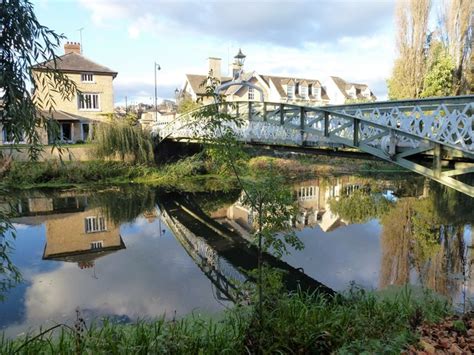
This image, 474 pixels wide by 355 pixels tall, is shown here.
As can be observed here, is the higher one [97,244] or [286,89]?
[286,89]

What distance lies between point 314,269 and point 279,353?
15.9 feet

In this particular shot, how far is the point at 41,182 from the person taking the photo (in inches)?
698

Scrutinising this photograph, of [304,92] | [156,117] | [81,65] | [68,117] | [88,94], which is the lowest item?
[68,117]

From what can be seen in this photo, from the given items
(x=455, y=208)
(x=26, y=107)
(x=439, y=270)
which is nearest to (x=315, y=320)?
(x=26, y=107)

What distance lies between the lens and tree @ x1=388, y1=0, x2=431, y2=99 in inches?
899

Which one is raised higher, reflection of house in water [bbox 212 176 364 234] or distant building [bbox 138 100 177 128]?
distant building [bbox 138 100 177 128]

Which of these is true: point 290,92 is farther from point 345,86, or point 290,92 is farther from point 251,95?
point 345,86

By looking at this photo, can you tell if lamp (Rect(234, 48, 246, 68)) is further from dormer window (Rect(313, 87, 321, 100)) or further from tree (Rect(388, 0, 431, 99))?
dormer window (Rect(313, 87, 321, 100))

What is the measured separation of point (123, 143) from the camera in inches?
771

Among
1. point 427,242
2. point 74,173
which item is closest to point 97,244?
point 427,242

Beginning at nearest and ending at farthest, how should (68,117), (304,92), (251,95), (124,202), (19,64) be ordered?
(19,64)
(124,202)
(68,117)
(251,95)
(304,92)

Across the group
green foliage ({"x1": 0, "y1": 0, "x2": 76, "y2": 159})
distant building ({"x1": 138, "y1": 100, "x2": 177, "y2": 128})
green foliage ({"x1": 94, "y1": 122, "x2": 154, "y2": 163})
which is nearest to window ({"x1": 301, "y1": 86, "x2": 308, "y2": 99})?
distant building ({"x1": 138, "y1": 100, "x2": 177, "y2": 128})

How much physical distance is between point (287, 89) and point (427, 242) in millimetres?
31079

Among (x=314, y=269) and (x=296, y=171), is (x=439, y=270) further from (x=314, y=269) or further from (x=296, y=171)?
(x=296, y=171)
